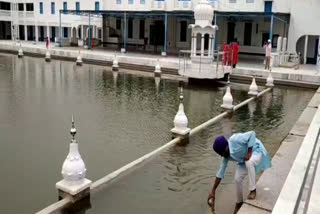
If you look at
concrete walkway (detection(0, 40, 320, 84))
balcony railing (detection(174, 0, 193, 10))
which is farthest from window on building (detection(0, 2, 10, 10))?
balcony railing (detection(174, 0, 193, 10))

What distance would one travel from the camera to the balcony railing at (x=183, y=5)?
30598mm

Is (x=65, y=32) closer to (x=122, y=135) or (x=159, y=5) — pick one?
(x=159, y=5)

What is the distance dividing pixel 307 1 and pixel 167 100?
15.8 metres

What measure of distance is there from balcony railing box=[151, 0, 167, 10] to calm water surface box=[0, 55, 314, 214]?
14666 mm

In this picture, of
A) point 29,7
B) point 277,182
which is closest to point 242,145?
point 277,182

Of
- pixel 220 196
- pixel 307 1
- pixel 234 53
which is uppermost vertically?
pixel 307 1

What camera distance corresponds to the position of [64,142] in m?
9.04

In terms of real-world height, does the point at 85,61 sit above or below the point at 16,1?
below

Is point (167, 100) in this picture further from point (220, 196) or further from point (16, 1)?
point (16, 1)

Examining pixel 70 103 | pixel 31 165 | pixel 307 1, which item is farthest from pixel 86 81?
pixel 307 1

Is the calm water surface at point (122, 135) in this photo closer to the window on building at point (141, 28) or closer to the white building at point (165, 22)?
the white building at point (165, 22)

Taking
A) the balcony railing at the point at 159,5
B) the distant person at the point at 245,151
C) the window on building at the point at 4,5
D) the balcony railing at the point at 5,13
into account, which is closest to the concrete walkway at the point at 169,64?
the balcony railing at the point at 159,5

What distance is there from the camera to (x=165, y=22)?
2705 cm

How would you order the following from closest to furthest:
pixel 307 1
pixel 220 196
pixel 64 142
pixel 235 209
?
pixel 235 209
pixel 220 196
pixel 64 142
pixel 307 1
